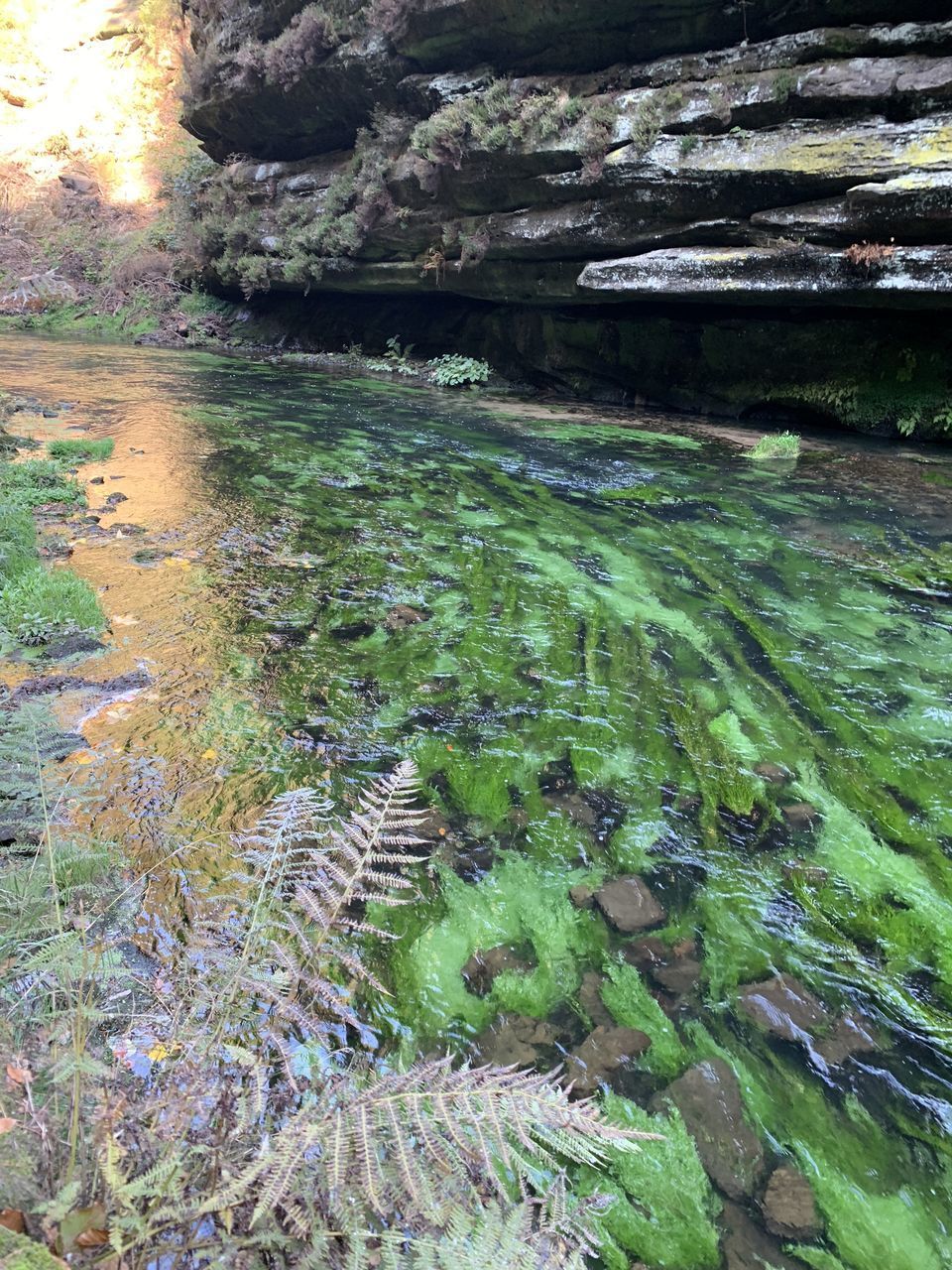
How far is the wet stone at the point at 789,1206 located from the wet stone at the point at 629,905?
0.81 metres

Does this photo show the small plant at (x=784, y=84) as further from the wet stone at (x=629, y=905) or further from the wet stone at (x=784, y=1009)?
the wet stone at (x=784, y=1009)

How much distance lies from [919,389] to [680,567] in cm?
691

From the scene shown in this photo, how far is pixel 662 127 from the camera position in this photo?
31.6 ft

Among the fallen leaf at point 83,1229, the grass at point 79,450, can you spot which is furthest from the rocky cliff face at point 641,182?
the fallen leaf at point 83,1229

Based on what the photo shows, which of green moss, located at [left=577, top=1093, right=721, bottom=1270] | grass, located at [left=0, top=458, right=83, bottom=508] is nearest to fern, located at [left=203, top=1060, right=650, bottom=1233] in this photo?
green moss, located at [left=577, top=1093, right=721, bottom=1270]

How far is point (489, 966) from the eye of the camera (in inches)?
93.5

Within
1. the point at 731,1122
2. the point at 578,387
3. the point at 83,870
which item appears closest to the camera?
the point at 731,1122

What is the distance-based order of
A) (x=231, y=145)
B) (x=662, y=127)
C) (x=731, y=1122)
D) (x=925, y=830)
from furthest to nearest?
(x=231, y=145), (x=662, y=127), (x=925, y=830), (x=731, y=1122)

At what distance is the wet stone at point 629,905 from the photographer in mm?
2549

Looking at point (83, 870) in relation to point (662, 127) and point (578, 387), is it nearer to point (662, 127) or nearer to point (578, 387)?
point (662, 127)

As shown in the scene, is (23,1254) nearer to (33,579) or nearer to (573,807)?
(573,807)

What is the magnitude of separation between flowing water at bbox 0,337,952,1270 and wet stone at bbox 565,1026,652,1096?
15mm

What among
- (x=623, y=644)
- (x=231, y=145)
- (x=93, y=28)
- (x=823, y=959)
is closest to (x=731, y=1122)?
(x=823, y=959)

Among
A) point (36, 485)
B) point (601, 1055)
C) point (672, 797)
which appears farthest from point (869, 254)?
point (601, 1055)
